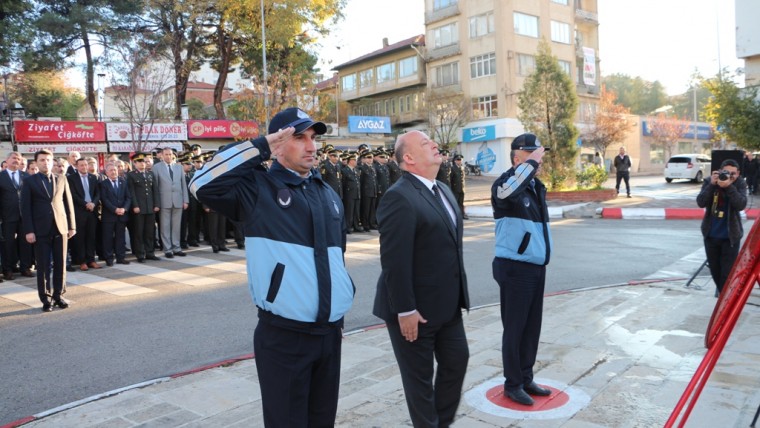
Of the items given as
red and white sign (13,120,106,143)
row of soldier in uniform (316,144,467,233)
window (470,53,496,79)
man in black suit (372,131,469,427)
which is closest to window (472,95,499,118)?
window (470,53,496,79)

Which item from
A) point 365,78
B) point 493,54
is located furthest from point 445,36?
point 365,78

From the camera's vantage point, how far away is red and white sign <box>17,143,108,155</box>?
2973 centimetres

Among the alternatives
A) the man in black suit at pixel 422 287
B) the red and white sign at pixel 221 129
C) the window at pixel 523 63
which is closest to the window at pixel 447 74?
the window at pixel 523 63

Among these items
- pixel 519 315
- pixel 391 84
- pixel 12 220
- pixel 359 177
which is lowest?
pixel 519 315

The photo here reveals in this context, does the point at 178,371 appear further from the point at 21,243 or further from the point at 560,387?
the point at 21,243

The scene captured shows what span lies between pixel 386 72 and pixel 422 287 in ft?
184

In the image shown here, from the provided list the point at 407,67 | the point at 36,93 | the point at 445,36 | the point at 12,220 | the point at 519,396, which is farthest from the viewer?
the point at 407,67

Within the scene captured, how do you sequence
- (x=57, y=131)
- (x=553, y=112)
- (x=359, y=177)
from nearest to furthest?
(x=359, y=177), (x=553, y=112), (x=57, y=131)

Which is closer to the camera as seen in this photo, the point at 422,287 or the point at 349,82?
the point at 422,287

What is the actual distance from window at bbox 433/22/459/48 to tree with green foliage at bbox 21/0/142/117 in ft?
85.3

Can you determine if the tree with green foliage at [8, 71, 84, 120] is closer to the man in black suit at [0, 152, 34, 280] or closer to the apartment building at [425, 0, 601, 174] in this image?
the man in black suit at [0, 152, 34, 280]

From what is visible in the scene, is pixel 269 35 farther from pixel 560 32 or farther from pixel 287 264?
pixel 287 264

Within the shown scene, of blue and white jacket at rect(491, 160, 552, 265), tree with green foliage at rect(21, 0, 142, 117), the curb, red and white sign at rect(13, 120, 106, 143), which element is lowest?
the curb

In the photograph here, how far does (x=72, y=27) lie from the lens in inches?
1212
